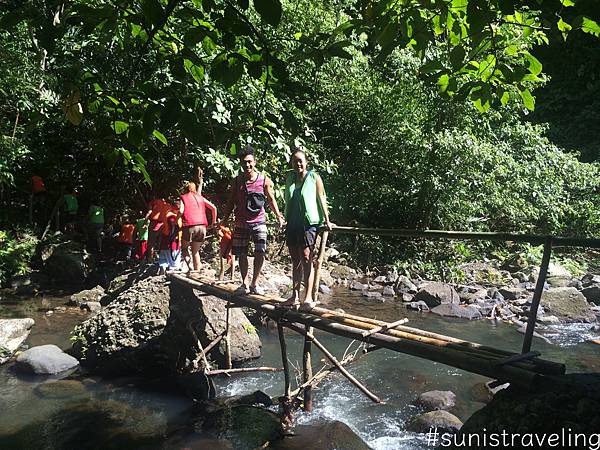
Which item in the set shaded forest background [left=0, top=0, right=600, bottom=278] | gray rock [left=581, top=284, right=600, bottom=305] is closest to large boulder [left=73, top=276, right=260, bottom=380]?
shaded forest background [left=0, top=0, right=600, bottom=278]

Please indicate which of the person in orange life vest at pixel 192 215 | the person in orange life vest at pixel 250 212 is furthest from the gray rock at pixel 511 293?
the person in orange life vest at pixel 250 212

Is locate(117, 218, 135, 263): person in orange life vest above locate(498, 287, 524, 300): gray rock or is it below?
above

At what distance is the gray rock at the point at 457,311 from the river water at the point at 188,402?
144cm

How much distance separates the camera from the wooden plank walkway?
10.7 feet

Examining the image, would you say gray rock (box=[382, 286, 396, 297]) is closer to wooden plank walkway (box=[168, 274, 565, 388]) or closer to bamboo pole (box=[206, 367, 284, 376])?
bamboo pole (box=[206, 367, 284, 376])

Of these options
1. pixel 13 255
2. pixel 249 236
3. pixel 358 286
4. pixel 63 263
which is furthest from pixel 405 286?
pixel 13 255

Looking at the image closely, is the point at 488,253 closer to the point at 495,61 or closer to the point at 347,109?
the point at 347,109

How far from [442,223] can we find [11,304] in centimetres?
1219

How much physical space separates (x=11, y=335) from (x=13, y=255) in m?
4.33

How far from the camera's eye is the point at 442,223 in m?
15.9

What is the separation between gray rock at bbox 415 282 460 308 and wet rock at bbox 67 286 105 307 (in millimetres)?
7682

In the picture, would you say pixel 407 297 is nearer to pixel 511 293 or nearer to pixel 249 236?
pixel 511 293

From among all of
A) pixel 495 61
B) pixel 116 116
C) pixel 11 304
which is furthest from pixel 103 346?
pixel 495 61

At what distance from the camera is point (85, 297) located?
36.7ft
